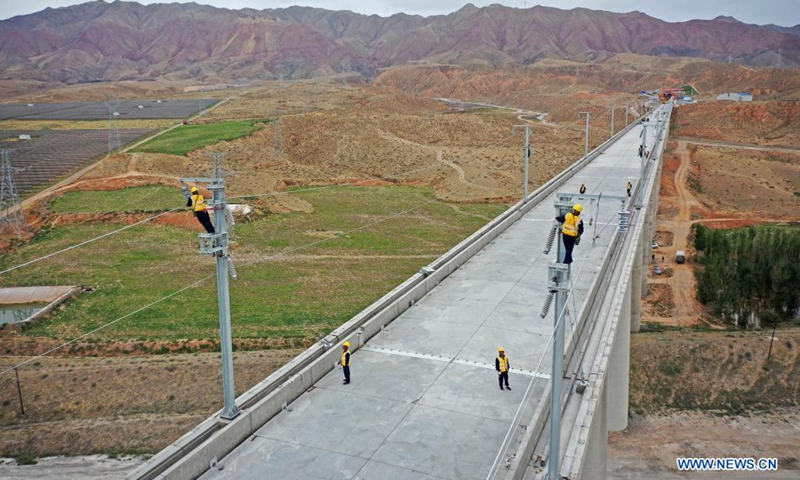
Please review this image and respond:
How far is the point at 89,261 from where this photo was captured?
141ft

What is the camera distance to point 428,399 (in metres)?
16.0

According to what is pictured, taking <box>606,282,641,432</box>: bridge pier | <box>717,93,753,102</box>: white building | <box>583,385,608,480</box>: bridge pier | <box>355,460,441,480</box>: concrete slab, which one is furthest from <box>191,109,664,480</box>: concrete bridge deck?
<box>717,93,753,102</box>: white building

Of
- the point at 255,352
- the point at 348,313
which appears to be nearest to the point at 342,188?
the point at 348,313

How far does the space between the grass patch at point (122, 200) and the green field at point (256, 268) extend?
1.10 feet

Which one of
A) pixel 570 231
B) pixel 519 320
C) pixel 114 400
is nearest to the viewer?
pixel 570 231

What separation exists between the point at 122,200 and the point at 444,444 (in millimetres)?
49015

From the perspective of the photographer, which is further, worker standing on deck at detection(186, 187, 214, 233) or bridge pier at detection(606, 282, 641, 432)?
bridge pier at detection(606, 282, 641, 432)

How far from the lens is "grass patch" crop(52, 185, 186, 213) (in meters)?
53.2

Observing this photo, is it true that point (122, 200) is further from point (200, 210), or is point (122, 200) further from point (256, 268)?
point (200, 210)

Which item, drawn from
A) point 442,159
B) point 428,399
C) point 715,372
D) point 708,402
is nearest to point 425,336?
point 428,399

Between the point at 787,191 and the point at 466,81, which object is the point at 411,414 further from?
the point at 466,81

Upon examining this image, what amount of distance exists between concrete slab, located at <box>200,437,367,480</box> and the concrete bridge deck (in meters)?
0.02

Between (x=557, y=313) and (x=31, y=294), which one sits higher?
(x=557, y=313)

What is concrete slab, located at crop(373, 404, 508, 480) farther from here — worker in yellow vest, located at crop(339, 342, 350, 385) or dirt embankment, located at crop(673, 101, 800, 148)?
dirt embankment, located at crop(673, 101, 800, 148)
